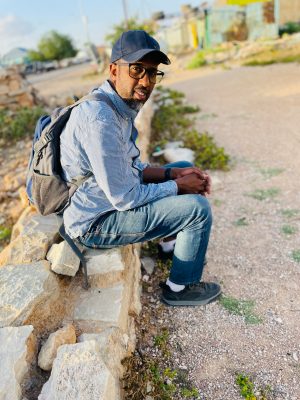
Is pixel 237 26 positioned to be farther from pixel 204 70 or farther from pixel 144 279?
pixel 144 279

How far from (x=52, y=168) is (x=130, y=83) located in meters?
0.70

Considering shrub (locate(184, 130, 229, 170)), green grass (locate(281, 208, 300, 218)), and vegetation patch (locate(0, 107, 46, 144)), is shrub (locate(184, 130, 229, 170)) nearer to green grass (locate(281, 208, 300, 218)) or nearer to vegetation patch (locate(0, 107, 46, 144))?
green grass (locate(281, 208, 300, 218))

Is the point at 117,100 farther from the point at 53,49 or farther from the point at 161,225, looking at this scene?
the point at 53,49

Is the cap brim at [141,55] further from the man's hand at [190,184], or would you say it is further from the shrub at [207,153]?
the shrub at [207,153]

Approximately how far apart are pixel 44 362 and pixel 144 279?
4.02 feet

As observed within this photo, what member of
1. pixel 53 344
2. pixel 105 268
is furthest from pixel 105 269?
pixel 53 344

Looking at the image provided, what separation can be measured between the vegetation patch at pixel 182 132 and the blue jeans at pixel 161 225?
2592 mm

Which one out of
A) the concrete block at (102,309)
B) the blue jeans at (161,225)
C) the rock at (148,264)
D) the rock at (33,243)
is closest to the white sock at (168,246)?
the rock at (148,264)

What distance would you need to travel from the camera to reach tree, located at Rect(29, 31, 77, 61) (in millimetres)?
46062

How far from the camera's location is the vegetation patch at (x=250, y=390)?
6.18ft

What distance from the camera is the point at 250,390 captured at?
192 cm

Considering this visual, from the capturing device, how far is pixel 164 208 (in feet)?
7.23

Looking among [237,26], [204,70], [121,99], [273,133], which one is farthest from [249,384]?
[237,26]

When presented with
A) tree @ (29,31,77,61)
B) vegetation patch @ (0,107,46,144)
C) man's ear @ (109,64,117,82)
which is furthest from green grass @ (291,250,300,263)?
tree @ (29,31,77,61)
